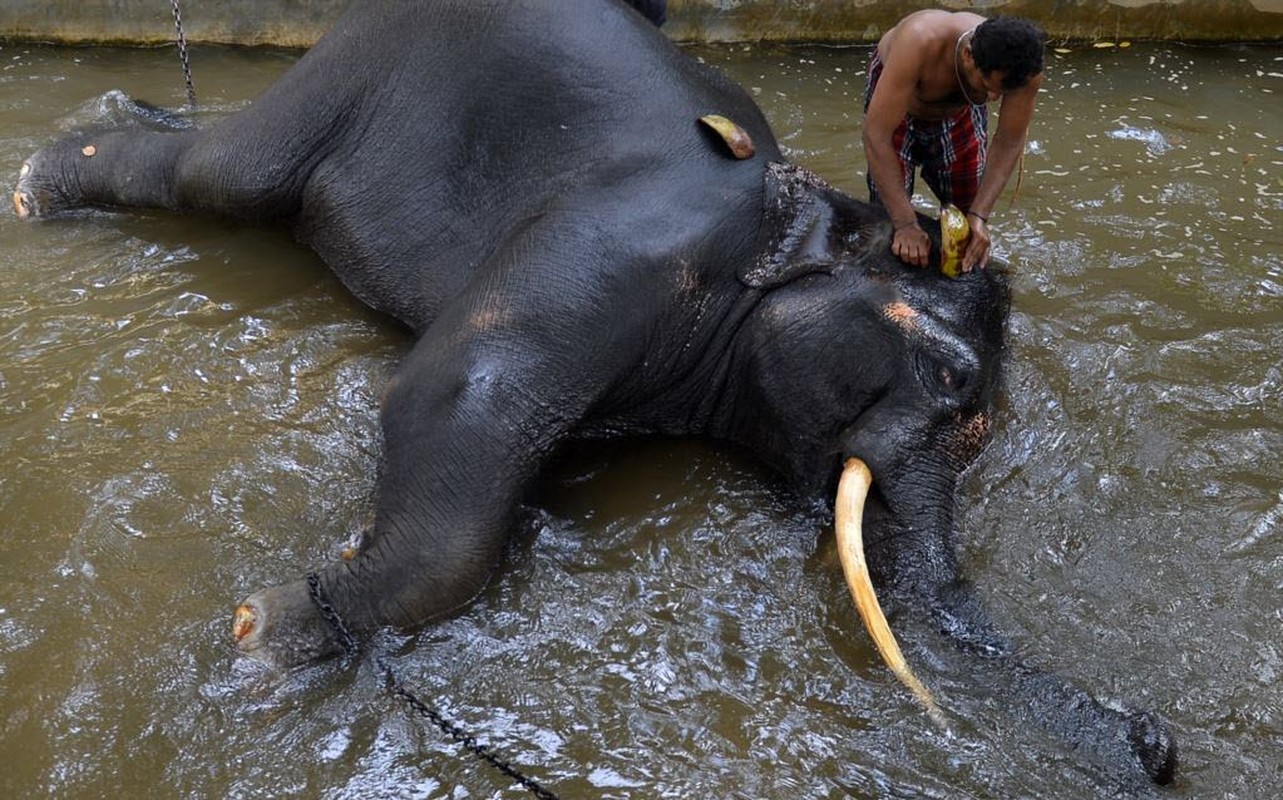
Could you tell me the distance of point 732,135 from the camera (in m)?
3.96

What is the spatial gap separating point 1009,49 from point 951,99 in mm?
570

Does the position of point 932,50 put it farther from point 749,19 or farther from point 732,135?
point 749,19

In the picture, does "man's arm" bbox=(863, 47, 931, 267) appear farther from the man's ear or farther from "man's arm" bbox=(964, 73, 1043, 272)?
"man's arm" bbox=(964, 73, 1043, 272)

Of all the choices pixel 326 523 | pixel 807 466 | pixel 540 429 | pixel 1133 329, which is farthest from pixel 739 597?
pixel 1133 329

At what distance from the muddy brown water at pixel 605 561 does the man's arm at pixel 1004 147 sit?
713mm

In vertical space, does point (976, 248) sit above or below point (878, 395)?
above

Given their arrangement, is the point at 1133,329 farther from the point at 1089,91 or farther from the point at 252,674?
the point at 252,674

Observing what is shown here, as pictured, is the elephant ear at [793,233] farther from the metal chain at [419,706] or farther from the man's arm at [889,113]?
the metal chain at [419,706]

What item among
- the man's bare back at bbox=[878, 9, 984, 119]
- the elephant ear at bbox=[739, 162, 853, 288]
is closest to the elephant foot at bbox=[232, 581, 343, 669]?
the elephant ear at bbox=[739, 162, 853, 288]

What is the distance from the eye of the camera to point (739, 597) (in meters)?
3.45

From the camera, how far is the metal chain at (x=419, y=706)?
2.79 metres

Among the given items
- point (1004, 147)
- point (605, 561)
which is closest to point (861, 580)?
point (605, 561)

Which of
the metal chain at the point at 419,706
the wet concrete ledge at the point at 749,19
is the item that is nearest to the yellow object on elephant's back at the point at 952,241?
the metal chain at the point at 419,706

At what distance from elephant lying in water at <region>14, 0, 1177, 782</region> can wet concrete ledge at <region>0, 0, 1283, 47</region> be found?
2.95 m
